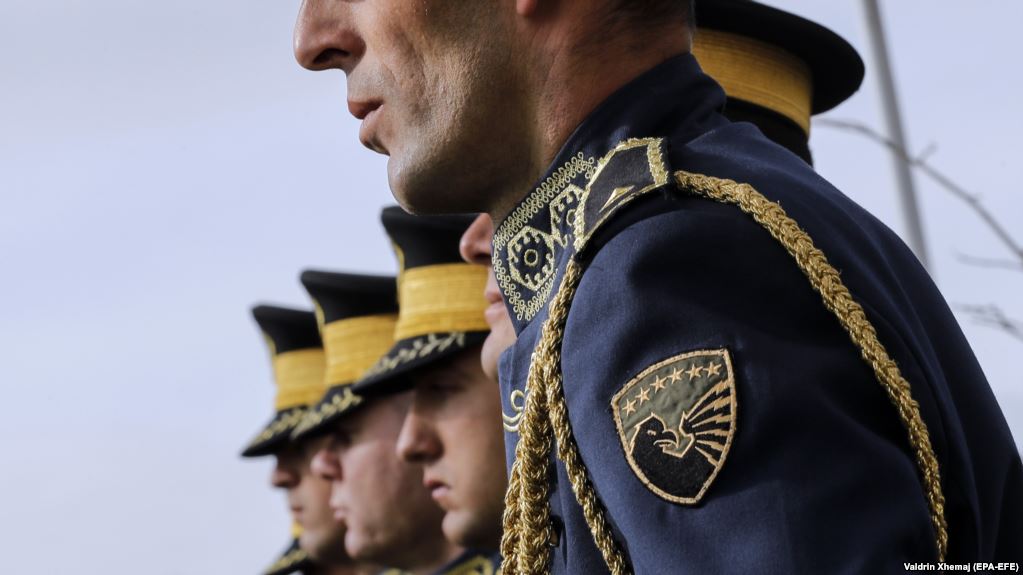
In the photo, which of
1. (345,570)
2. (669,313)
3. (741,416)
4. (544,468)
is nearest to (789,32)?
(544,468)

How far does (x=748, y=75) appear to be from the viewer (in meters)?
3.91

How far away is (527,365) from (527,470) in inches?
7.3

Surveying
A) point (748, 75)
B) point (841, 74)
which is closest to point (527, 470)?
point (748, 75)

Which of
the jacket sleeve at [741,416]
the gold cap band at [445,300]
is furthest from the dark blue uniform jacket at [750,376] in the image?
the gold cap band at [445,300]

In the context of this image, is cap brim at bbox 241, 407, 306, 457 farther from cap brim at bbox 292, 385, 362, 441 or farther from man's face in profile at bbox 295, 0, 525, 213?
man's face in profile at bbox 295, 0, 525, 213

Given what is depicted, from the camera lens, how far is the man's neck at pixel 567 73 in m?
2.70

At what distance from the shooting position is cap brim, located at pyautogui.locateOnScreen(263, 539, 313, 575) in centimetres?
1101

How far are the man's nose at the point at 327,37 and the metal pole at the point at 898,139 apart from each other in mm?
3442

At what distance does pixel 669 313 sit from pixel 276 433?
27.1ft

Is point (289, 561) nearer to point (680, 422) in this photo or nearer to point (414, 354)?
point (414, 354)

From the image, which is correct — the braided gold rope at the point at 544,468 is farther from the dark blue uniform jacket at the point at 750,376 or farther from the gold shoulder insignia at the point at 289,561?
the gold shoulder insignia at the point at 289,561

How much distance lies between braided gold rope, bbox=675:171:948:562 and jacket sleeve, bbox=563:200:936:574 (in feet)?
0.05

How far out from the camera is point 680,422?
2.14m

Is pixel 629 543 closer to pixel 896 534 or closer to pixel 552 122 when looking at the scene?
pixel 896 534
